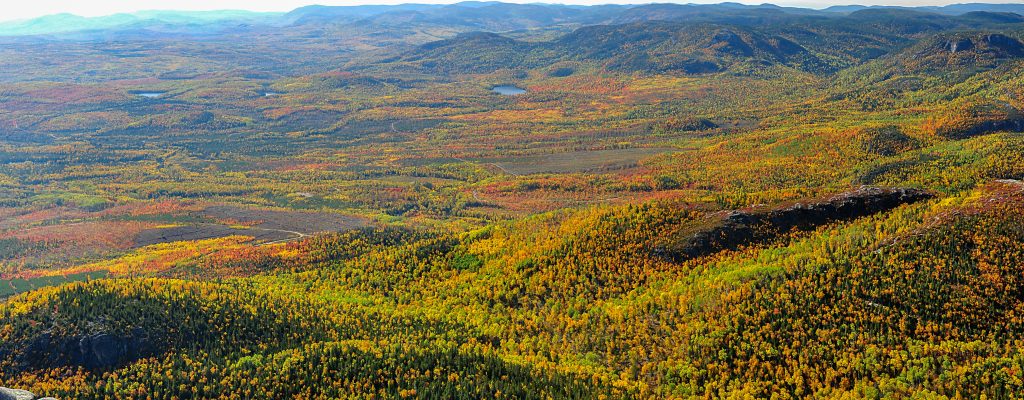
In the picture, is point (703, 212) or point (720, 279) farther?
point (703, 212)

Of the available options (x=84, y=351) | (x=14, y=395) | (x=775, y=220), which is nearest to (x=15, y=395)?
(x=14, y=395)

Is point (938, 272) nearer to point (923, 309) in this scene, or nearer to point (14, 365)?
point (923, 309)

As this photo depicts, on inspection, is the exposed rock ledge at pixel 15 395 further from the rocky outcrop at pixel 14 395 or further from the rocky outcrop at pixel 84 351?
the rocky outcrop at pixel 84 351

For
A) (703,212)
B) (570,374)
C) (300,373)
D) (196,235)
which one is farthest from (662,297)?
(196,235)

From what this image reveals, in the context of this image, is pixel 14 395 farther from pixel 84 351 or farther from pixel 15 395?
pixel 84 351

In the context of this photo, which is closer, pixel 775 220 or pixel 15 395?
pixel 15 395

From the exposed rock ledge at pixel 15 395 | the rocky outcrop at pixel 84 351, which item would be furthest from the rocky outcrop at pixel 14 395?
the rocky outcrop at pixel 84 351

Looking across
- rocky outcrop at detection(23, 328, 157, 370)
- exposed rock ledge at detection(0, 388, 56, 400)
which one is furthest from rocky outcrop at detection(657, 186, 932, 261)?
exposed rock ledge at detection(0, 388, 56, 400)

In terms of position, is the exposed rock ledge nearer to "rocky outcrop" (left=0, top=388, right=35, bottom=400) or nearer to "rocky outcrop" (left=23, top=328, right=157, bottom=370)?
"rocky outcrop" (left=0, top=388, right=35, bottom=400)
